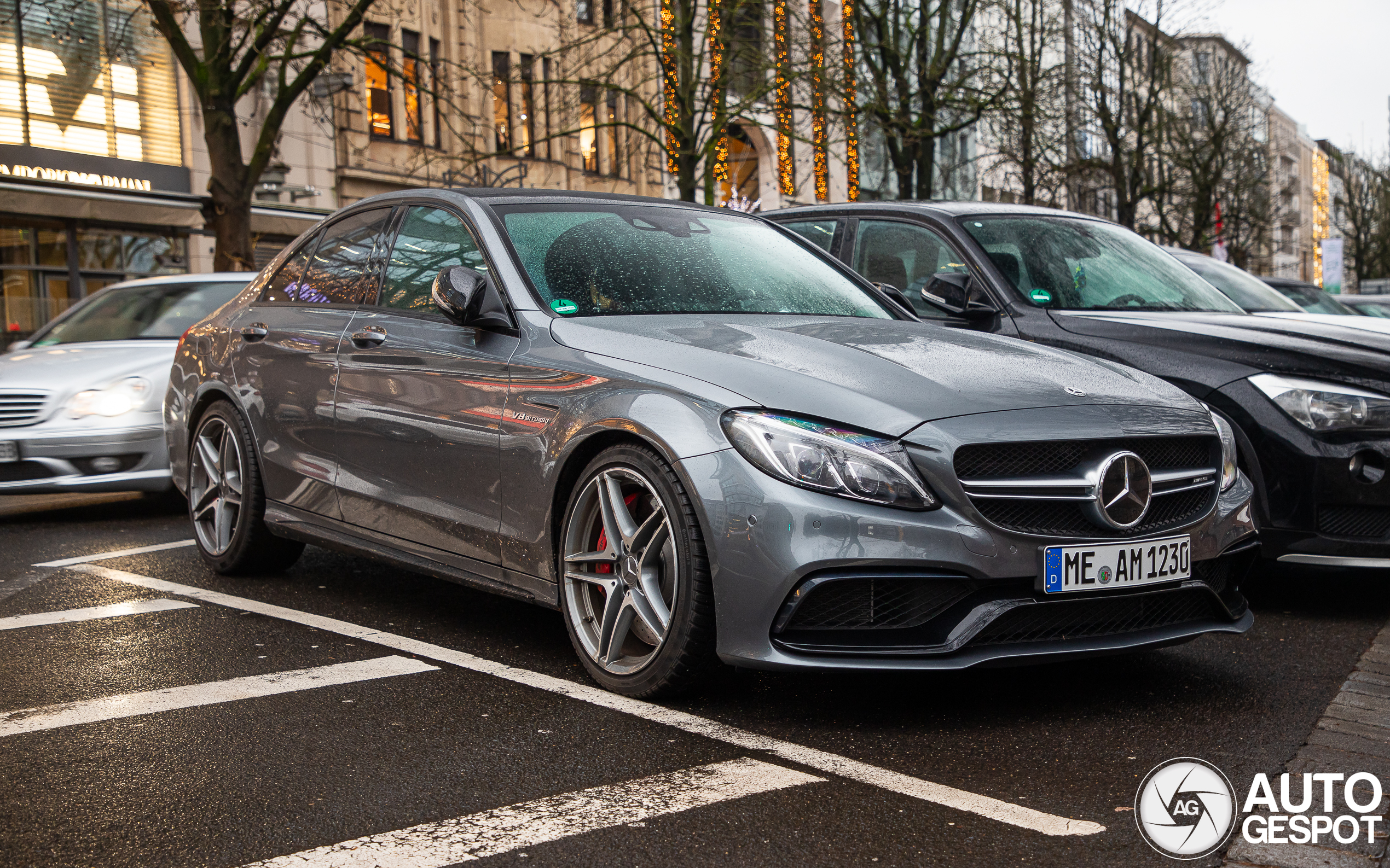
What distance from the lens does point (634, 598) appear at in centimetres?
428

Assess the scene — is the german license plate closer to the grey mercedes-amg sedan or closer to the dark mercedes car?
the grey mercedes-amg sedan

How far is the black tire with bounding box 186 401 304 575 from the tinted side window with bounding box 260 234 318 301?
52cm

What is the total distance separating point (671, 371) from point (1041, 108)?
22409 millimetres

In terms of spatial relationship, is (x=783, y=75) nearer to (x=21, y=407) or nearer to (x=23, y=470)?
(x=21, y=407)

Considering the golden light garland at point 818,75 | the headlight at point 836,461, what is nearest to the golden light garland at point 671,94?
the golden light garland at point 818,75

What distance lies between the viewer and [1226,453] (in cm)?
461

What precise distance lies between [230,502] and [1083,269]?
4.02 m

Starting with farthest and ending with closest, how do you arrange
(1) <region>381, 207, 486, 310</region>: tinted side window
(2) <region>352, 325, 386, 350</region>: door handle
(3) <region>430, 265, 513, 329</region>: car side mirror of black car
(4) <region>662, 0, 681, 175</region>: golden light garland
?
(4) <region>662, 0, 681, 175</region>: golden light garland, (2) <region>352, 325, 386, 350</region>: door handle, (1) <region>381, 207, 486, 310</region>: tinted side window, (3) <region>430, 265, 513, 329</region>: car side mirror of black car

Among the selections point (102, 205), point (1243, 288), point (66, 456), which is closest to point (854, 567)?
point (1243, 288)

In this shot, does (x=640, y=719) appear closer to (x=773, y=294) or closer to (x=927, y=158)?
(x=773, y=294)

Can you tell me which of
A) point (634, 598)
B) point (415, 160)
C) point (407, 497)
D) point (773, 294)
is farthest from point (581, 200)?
point (415, 160)

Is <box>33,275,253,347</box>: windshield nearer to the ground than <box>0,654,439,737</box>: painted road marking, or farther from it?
farther from it

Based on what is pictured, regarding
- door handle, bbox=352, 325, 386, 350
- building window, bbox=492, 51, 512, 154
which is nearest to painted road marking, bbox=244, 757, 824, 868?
door handle, bbox=352, 325, 386, 350

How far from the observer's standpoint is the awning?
2092cm
